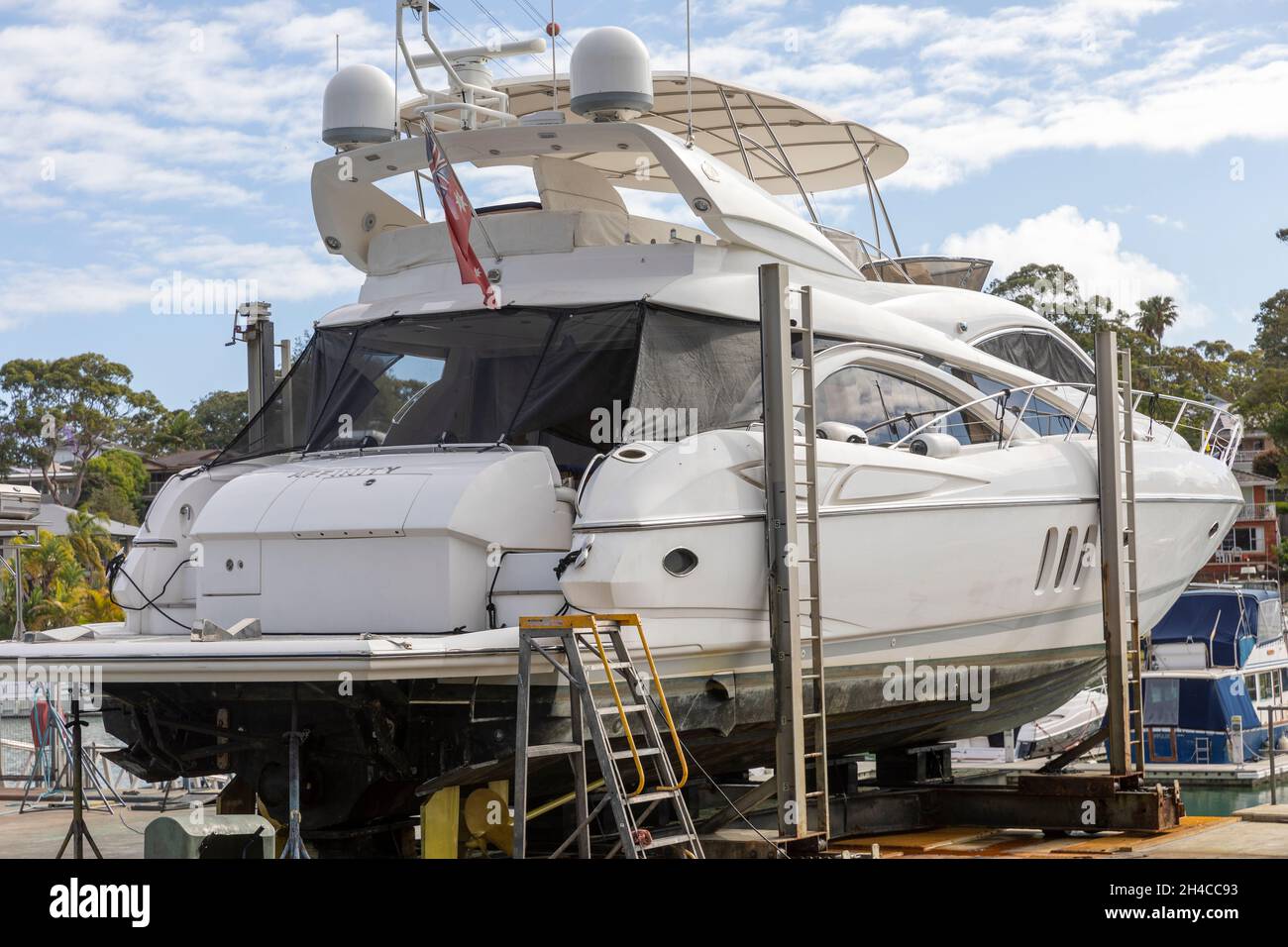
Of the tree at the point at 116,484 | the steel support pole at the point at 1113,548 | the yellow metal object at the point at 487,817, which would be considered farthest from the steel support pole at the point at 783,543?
the tree at the point at 116,484

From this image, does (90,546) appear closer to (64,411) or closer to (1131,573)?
(64,411)

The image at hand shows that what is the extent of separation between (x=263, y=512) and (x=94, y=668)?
1339 mm

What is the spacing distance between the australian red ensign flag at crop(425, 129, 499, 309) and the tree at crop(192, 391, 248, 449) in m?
55.8

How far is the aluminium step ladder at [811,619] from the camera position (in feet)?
25.0

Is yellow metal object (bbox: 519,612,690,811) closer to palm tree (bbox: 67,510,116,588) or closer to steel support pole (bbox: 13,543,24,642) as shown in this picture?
steel support pole (bbox: 13,543,24,642)

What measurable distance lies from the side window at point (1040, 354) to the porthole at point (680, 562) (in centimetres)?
444

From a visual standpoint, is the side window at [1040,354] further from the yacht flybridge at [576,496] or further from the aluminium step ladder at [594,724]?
the aluminium step ladder at [594,724]

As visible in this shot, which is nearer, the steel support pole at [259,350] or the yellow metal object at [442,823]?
the yellow metal object at [442,823]

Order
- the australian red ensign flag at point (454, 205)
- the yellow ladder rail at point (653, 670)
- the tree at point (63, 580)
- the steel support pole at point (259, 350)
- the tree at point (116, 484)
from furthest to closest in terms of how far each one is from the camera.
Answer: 1. the tree at point (116, 484)
2. the tree at point (63, 580)
3. the steel support pole at point (259, 350)
4. the australian red ensign flag at point (454, 205)
5. the yellow ladder rail at point (653, 670)

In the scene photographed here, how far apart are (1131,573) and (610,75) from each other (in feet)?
14.2
